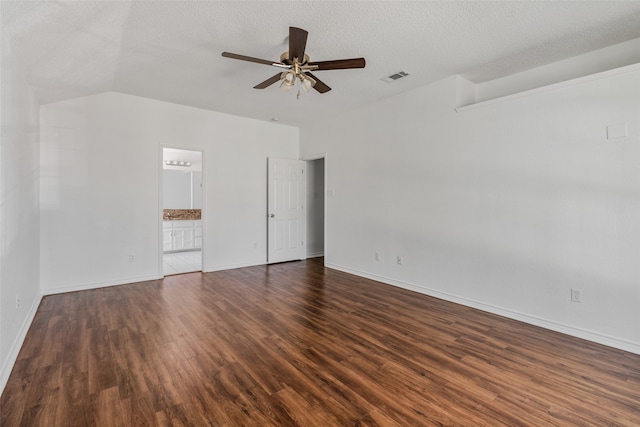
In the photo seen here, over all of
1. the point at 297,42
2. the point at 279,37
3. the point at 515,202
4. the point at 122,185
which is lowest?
the point at 515,202

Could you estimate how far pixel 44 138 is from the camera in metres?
3.93

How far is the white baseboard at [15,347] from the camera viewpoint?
6.66ft

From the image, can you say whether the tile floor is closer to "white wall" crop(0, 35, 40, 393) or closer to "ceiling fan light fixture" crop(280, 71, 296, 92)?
"white wall" crop(0, 35, 40, 393)

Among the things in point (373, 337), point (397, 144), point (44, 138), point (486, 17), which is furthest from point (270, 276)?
point (486, 17)

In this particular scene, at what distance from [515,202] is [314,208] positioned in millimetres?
4324

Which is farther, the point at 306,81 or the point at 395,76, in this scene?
the point at 395,76

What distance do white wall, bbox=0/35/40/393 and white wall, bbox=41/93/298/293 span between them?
0.54m

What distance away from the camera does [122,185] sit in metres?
4.50

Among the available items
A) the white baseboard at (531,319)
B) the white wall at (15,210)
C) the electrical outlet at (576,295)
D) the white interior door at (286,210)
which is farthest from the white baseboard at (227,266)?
the electrical outlet at (576,295)

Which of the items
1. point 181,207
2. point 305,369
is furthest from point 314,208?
point 305,369

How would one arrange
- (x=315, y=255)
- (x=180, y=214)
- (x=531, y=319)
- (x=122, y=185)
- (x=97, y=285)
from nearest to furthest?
(x=531, y=319) < (x=97, y=285) < (x=122, y=185) < (x=315, y=255) < (x=180, y=214)

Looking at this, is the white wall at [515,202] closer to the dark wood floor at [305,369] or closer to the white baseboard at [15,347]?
the dark wood floor at [305,369]

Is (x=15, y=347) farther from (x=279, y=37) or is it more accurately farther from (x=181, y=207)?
(x=181, y=207)

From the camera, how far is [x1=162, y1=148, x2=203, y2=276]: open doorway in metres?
7.33
